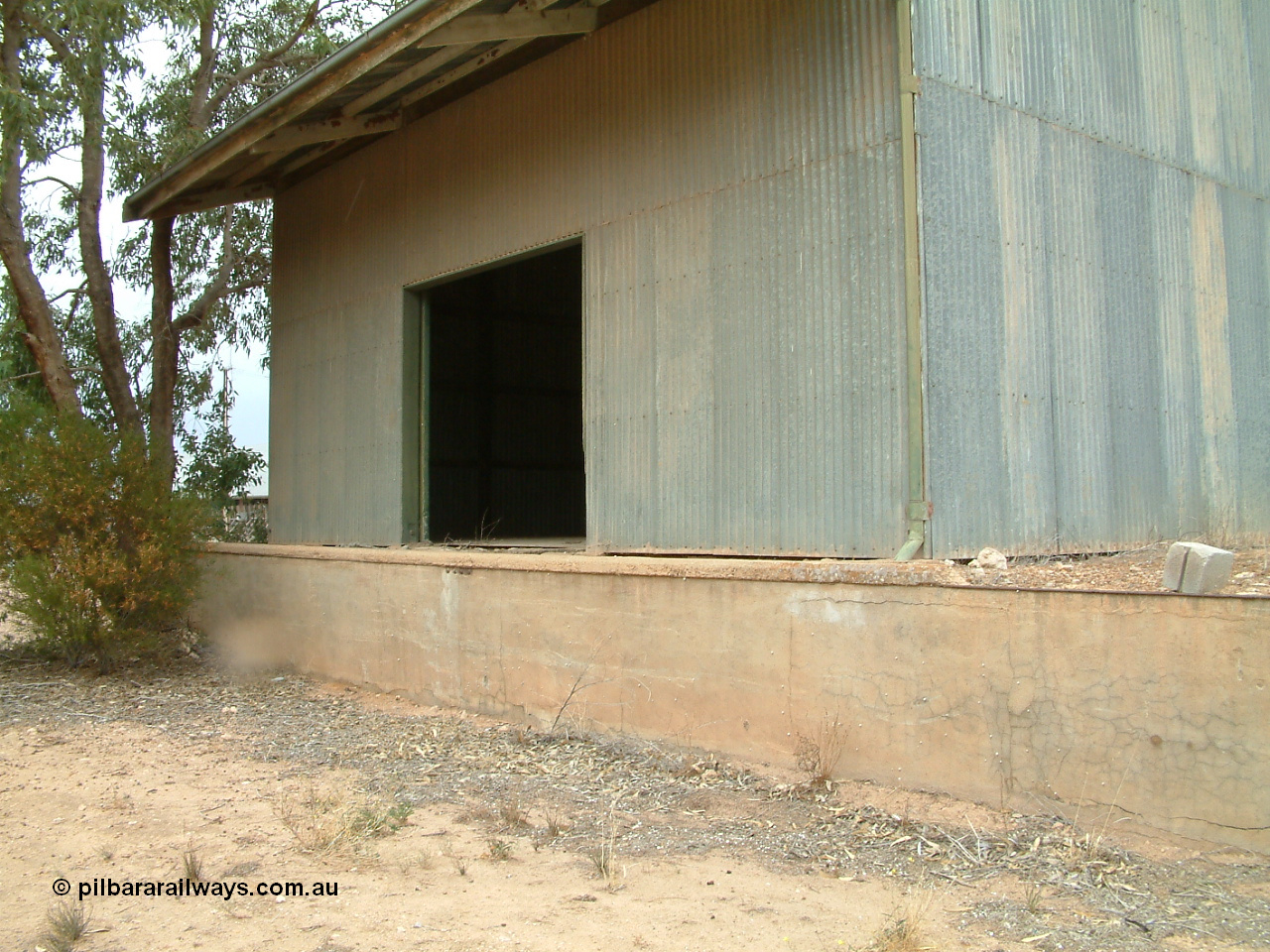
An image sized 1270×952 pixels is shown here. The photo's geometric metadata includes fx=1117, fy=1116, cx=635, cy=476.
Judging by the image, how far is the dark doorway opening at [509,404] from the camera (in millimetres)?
13891

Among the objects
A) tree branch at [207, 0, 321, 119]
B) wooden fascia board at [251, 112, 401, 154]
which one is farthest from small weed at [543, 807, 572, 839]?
tree branch at [207, 0, 321, 119]

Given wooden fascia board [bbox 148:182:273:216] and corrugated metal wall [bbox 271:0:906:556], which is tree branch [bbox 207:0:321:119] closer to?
wooden fascia board [bbox 148:182:273:216]

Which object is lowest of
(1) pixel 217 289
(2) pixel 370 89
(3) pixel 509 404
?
(3) pixel 509 404

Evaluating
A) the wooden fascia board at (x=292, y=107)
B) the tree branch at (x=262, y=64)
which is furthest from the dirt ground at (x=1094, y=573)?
the tree branch at (x=262, y=64)

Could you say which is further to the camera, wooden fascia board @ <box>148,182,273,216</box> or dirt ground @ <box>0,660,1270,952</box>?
wooden fascia board @ <box>148,182,273,216</box>

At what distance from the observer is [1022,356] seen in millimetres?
7234

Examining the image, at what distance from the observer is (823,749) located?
6.57m

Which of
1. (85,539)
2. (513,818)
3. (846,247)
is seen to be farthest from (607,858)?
(85,539)

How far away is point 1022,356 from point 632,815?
3809 mm

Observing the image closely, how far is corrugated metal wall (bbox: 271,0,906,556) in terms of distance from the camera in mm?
6988

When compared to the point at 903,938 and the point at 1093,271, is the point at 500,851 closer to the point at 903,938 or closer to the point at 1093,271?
the point at 903,938

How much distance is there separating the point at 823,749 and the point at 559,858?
180cm

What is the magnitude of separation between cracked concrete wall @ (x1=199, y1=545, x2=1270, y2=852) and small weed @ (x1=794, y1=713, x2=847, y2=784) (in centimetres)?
5

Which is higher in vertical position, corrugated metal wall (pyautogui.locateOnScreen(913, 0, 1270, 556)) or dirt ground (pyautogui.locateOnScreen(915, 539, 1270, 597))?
corrugated metal wall (pyautogui.locateOnScreen(913, 0, 1270, 556))
